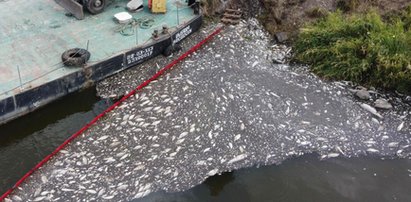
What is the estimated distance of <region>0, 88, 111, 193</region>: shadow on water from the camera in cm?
1305

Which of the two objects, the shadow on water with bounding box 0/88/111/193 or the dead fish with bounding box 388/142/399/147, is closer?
the shadow on water with bounding box 0/88/111/193

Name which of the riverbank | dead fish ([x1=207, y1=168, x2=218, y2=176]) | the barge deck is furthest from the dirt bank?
dead fish ([x1=207, y1=168, x2=218, y2=176])

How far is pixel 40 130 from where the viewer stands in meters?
14.3

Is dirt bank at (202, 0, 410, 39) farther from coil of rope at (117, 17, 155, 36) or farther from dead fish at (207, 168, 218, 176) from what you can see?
dead fish at (207, 168, 218, 176)

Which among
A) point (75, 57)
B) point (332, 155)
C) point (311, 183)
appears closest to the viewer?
point (311, 183)

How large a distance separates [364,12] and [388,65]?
3.89 m

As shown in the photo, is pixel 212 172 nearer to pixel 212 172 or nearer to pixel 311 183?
pixel 212 172

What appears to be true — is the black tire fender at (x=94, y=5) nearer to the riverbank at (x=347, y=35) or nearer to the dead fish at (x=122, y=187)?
the riverbank at (x=347, y=35)

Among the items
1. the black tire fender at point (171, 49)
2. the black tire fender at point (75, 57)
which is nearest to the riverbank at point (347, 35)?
the black tire fender at point (171, 49)

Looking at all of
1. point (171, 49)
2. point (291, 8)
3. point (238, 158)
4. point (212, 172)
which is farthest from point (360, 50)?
point (212, 172)

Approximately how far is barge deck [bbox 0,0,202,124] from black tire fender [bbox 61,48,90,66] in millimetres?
187

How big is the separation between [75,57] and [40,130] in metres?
2.74

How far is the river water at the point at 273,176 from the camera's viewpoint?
1285 centimetres

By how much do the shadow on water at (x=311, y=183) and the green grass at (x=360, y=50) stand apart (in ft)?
11.5
